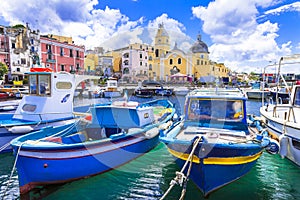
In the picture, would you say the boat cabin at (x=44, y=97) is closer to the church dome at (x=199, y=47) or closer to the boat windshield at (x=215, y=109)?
the boat windshield at (x=215, y=109)

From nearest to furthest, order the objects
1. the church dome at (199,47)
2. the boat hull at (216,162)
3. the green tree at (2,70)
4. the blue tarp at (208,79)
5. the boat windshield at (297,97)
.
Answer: the boat hull at (216,162), the boat windshield at (297,97), the green tree at (2,70), the blue tarp at (208,79), the church dome at (199,47)

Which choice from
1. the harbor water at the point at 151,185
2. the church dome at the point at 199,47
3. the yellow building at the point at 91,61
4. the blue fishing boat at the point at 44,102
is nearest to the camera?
the harbor water at the point at 151,185

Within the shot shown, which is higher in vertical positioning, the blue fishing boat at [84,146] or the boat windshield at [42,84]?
the boat windshield at [42,84]

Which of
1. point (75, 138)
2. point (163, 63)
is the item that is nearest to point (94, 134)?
point (75, 138)

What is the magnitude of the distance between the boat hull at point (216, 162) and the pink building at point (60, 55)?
1425 inches

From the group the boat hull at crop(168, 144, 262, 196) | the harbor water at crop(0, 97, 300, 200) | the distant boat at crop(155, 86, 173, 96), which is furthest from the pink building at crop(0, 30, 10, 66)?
the boat hull at crop(168, 144, 262, 196)

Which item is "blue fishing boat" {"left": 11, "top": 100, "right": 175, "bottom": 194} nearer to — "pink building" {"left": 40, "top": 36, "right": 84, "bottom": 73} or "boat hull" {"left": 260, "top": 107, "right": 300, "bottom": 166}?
"boat hull" {"left": 260, "top": 107, "right": 300, "bottom": 166}

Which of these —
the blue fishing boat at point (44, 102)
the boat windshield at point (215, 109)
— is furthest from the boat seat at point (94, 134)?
the boat windshield at point (215, 109)

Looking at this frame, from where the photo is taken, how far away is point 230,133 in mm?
6348

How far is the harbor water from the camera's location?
599cm

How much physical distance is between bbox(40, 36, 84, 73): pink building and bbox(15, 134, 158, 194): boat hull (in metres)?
33.8

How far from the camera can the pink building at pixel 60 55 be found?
3812 centimetres

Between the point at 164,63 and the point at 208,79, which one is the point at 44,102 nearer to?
the point at 208,79

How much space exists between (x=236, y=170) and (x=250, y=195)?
112 cm
